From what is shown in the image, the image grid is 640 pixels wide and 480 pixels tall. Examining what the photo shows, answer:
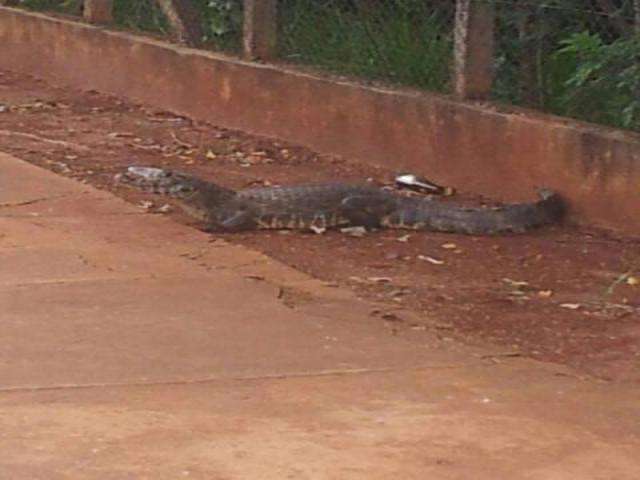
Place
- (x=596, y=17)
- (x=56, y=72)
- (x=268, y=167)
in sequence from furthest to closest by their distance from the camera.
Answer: (x=56, y=72)
(x=268, y=167)
(x=596, y=17)

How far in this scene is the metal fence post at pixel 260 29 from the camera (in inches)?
452

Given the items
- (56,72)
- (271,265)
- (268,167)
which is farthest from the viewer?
(56,72)

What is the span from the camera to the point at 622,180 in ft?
28.1

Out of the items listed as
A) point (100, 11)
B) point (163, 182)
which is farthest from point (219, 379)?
point (100, 11)

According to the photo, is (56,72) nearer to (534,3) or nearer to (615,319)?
(534,3)

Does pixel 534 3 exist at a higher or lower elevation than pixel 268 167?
higher

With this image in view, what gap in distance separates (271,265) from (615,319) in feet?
5.56

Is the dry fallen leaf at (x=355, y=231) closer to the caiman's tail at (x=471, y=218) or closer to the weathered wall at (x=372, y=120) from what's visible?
the caiman's tail at (x=471, y=218)

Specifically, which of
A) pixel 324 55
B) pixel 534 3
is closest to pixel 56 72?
pixel 324 55

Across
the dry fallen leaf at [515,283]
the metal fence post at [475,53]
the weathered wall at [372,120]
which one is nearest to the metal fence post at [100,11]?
the weathered wall at [372,120]

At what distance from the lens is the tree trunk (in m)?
12.4

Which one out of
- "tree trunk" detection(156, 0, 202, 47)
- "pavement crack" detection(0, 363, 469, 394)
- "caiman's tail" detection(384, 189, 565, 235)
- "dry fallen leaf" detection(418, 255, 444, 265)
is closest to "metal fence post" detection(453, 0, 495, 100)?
"caiman's tail" detection(384, 189, 565, 235)

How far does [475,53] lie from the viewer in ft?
31.9

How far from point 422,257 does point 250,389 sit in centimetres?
243
